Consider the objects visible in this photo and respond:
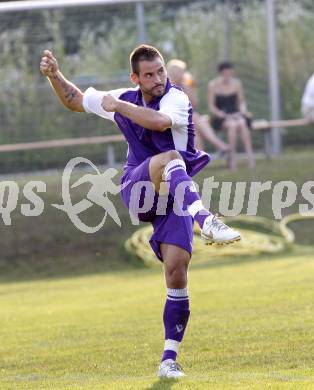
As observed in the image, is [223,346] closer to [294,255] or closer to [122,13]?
[294,255]

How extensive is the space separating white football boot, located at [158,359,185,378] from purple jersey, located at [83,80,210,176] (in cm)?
117

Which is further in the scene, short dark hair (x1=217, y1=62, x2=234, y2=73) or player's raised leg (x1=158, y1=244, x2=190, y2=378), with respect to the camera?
short dark hair (x1=217, y1=62, x2=234, y2=73)

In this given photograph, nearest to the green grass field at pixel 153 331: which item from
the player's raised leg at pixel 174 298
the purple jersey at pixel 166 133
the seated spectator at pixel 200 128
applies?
the player's raised leg at pixel 174 298

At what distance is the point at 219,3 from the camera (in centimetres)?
2000

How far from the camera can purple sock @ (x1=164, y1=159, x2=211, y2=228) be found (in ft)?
21.8

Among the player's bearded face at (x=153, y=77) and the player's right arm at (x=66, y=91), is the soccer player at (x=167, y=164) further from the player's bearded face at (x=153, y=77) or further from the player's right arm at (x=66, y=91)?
the player's right arm at (x=66, y=91)

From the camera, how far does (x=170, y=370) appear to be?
6.64m

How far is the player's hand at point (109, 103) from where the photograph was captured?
22.3ft

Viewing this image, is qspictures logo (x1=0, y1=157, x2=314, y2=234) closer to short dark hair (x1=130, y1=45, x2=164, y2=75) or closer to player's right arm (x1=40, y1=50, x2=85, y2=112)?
player's right arm (x1=40, y1=50, x2=85, y2=112)

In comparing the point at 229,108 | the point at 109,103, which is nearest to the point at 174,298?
the point at 109,103

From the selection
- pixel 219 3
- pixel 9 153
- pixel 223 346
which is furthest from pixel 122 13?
pixel 223 346

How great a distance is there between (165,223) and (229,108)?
474 inches

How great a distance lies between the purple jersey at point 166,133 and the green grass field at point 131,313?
1315 mm

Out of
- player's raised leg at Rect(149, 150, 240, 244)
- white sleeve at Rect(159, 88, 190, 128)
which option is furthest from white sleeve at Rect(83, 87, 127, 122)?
player's raised leg at Rect(149, 150, 240, 244)
